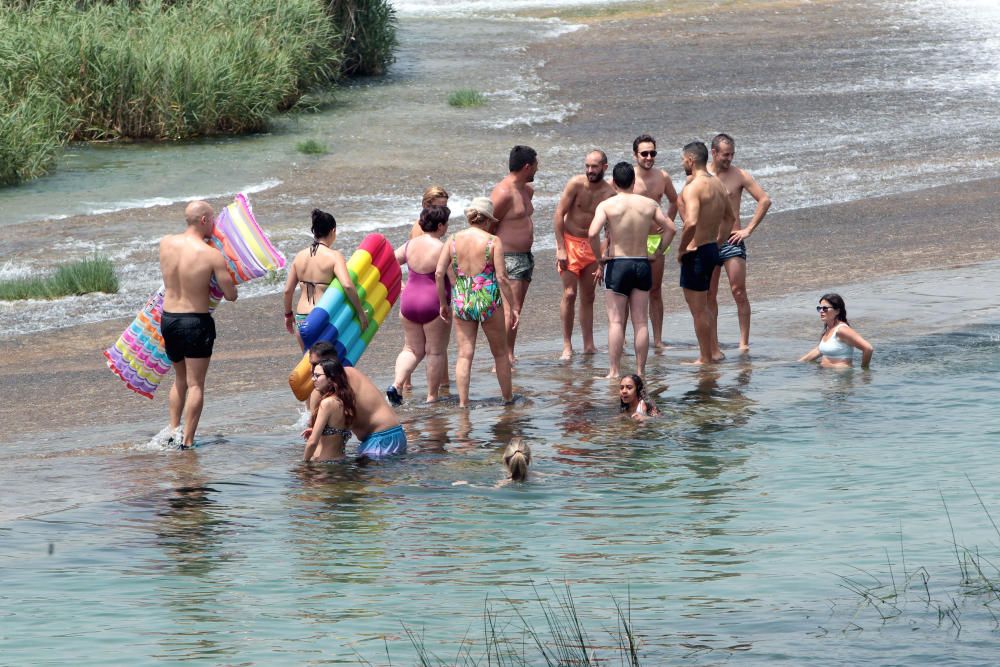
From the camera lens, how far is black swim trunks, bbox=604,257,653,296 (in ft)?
35.0

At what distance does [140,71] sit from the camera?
851 inches

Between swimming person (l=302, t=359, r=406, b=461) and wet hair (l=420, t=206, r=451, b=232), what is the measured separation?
1.48m

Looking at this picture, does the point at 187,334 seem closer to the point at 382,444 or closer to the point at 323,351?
the point at 323,351

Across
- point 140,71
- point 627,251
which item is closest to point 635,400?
point 627,251

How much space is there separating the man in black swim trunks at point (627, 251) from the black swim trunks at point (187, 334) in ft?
9.64

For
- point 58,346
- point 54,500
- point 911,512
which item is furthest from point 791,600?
point 58,346

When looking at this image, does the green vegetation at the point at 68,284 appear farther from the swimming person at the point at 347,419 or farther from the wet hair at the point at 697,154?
the wet hair at the point at 697,154

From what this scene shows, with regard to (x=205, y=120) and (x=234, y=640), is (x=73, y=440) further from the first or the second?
(x=205, y=120)

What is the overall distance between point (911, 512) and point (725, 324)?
16.7 ft

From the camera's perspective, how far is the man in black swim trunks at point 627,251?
1055 centimetres

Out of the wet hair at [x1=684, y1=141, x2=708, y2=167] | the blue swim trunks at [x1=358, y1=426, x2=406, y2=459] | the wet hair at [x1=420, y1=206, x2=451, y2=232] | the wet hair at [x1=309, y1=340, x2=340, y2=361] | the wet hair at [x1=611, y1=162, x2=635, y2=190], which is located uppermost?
the wet hair at [x1=684, y1=141, x2=708, y2=167]

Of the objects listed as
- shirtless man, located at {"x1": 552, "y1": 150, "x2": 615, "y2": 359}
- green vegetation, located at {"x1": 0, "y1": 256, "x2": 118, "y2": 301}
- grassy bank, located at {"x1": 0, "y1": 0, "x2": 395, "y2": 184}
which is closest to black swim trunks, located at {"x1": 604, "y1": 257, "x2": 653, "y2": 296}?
shirtless man, located at {"x1": 552, "y1": 150, "x2": 615, "y2": 359}

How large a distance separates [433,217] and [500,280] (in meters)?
0.67

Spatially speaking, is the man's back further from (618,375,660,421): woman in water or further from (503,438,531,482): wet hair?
(618,375,660,421): woman in water
